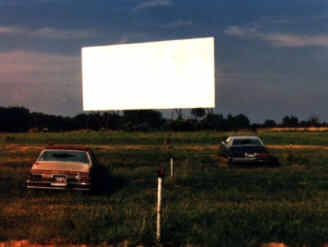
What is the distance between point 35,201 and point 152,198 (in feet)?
9.35

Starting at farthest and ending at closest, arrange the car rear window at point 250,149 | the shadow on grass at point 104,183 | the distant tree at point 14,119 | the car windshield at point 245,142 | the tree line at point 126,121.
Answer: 1. the distant tree at point 14,119
2. the tree line at point 126,121
3. the car windshield at point 245,142
4. the car rear window at point 250,149
5. the shadow on grass at point 104,183

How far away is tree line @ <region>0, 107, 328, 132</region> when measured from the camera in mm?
48162

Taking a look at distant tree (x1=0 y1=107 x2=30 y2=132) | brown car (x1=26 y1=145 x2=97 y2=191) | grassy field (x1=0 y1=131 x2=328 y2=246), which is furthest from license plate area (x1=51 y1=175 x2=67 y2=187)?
distant tree (x1=0 y1=107 x2=30 y2=132)

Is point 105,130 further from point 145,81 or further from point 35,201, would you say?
point 35,201

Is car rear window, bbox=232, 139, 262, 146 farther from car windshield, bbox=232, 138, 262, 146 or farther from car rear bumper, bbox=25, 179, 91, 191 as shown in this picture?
car rear bumper, bbox=25, 179, 91, 191

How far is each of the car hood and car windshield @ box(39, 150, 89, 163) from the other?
1.02ft

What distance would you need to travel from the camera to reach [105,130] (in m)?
55.2

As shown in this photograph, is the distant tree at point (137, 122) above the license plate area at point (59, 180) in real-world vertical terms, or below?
above

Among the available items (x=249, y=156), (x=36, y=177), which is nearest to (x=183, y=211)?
(x=36, y=177)

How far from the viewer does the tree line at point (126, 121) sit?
1896 inches

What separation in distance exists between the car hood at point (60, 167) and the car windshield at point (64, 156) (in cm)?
31

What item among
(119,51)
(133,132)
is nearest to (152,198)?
(119,51)

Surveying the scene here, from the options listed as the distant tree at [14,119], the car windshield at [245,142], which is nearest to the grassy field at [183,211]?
the car windshield at [245,142]

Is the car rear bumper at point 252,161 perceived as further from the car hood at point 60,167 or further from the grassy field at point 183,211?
the car hood at point 60,167
